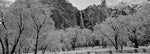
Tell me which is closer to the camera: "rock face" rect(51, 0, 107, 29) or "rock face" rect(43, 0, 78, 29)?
"rock face" rect(43, 0, 78, 29)

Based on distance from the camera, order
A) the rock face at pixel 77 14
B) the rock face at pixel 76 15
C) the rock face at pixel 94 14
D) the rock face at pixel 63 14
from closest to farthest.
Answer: the rock face at pixel 63 14 < the rock face at pixel 77 14 < the rock face at pixel 76 15 < the rock face at pixel 94 14

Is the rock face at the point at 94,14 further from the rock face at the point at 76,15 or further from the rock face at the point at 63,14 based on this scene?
the rock face at the point at 63,14

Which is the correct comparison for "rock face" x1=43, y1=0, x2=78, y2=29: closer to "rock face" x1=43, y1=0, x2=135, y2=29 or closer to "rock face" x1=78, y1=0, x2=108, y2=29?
"rock face" x1=43, y1=0, x2=135, y2=29

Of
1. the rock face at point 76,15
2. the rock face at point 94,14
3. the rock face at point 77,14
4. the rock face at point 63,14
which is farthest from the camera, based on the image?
the rock face at point 94,14

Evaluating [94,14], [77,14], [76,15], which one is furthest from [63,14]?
[94,14]

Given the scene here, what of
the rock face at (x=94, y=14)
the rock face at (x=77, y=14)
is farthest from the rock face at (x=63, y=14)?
the rock face at (x=94, y=14)

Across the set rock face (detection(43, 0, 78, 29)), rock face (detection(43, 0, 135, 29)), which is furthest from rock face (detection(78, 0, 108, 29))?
rock face (detection(43, 0, 78, 29))

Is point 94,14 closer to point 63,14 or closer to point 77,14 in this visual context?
point 77,14

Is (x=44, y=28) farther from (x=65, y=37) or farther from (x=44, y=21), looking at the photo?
(x=65, y=37)

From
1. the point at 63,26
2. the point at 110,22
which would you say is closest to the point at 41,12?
the point at 110,22

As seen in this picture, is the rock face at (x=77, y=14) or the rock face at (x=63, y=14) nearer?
the rock face at (x=63, y=14)

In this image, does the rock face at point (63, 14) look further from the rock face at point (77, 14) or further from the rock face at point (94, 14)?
the rock face at point (94, 14)

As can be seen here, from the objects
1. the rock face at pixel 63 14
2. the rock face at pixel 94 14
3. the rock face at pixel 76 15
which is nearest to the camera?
the rock face at pixel 63 14

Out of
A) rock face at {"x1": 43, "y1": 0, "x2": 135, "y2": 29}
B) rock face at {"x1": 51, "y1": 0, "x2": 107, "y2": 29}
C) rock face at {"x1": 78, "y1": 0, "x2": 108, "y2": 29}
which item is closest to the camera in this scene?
rock face at {"x1": 43, "y1": 0, "x2": 135, "y2": 29}
